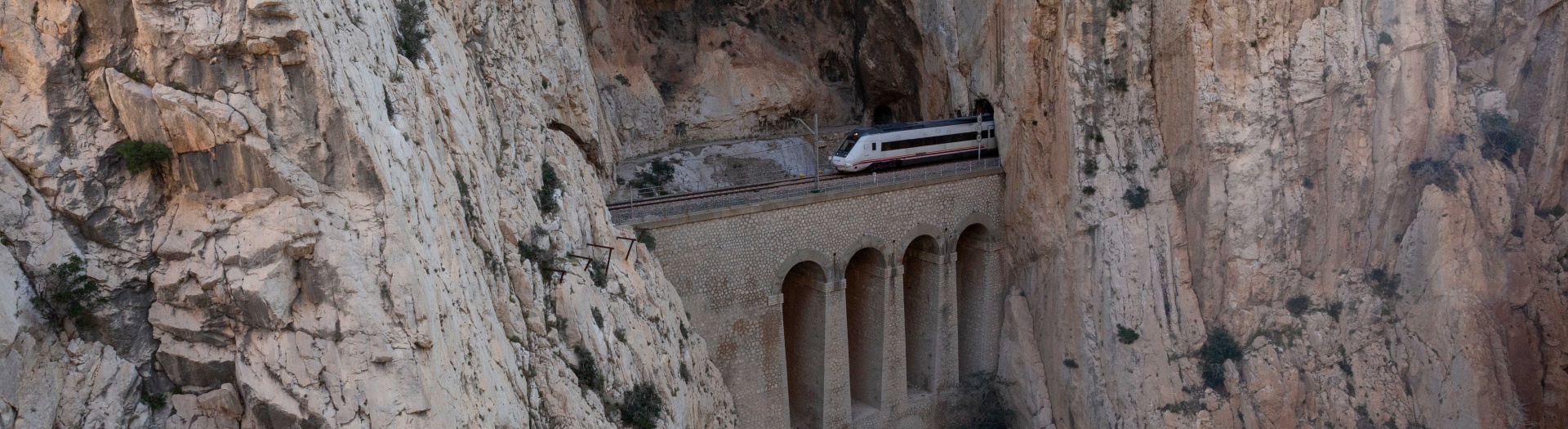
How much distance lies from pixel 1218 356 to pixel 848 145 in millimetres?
12250

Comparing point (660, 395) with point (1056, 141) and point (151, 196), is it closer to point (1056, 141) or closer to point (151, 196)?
point (151, 196)

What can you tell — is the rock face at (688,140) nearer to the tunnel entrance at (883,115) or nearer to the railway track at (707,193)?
the tunnel entrance at (883,115)

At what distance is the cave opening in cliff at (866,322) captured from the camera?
31672 millimetres

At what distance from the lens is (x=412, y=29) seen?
63.4 ft

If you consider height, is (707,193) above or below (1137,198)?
above

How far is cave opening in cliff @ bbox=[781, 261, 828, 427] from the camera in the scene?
30062 mm

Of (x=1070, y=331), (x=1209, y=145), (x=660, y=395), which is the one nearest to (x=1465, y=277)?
(x=1209, y=145)

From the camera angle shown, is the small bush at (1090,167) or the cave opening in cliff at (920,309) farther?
the cave opening in cliff at (920,309)

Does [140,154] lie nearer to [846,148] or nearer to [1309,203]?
[846,148]

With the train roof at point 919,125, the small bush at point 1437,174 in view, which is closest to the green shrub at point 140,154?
the train roof at point 919,125

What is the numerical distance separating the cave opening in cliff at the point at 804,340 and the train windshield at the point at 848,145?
3867 mm

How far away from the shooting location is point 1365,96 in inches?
1099

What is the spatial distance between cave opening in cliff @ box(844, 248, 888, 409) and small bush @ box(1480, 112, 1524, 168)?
16433 mm

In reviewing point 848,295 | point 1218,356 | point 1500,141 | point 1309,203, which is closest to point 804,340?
point 848,295
